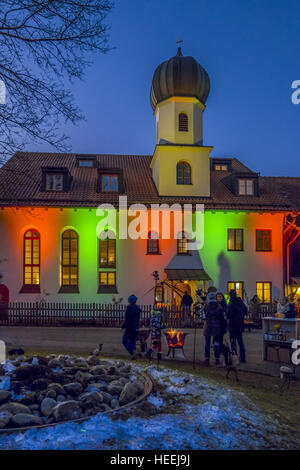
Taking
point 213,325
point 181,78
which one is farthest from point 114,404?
point 181,78

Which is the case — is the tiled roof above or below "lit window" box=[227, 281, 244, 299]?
above

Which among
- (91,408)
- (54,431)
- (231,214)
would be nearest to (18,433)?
(54,431)

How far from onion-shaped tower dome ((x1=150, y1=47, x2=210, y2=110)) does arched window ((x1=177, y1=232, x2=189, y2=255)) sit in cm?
966

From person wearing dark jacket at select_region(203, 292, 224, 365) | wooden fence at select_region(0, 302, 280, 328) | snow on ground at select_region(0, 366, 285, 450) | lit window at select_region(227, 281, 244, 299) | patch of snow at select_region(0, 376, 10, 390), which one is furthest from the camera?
lit window at select_region(227, 281, 244, 299)

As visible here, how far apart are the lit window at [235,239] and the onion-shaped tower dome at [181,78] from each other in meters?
9.50

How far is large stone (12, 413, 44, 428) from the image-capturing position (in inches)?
216

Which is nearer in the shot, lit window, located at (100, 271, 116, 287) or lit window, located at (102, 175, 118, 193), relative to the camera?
lit window, located at (100, 271, 116, 287)

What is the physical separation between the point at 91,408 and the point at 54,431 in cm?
80

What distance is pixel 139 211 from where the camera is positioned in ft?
81.1

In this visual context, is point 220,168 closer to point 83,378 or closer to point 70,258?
point 70,258

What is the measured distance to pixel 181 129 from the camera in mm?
26766

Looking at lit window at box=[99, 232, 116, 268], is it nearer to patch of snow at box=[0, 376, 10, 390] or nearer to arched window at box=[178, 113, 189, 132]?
arched window at box=[178, 113, 189, 132]

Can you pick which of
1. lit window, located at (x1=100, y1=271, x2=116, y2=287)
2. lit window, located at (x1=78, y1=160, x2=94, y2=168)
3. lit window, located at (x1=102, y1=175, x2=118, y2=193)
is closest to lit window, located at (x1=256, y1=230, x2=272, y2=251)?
lit window, located at (x1=100, y1=271, x2=116, y2=287)

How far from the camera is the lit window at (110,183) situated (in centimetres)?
2598
